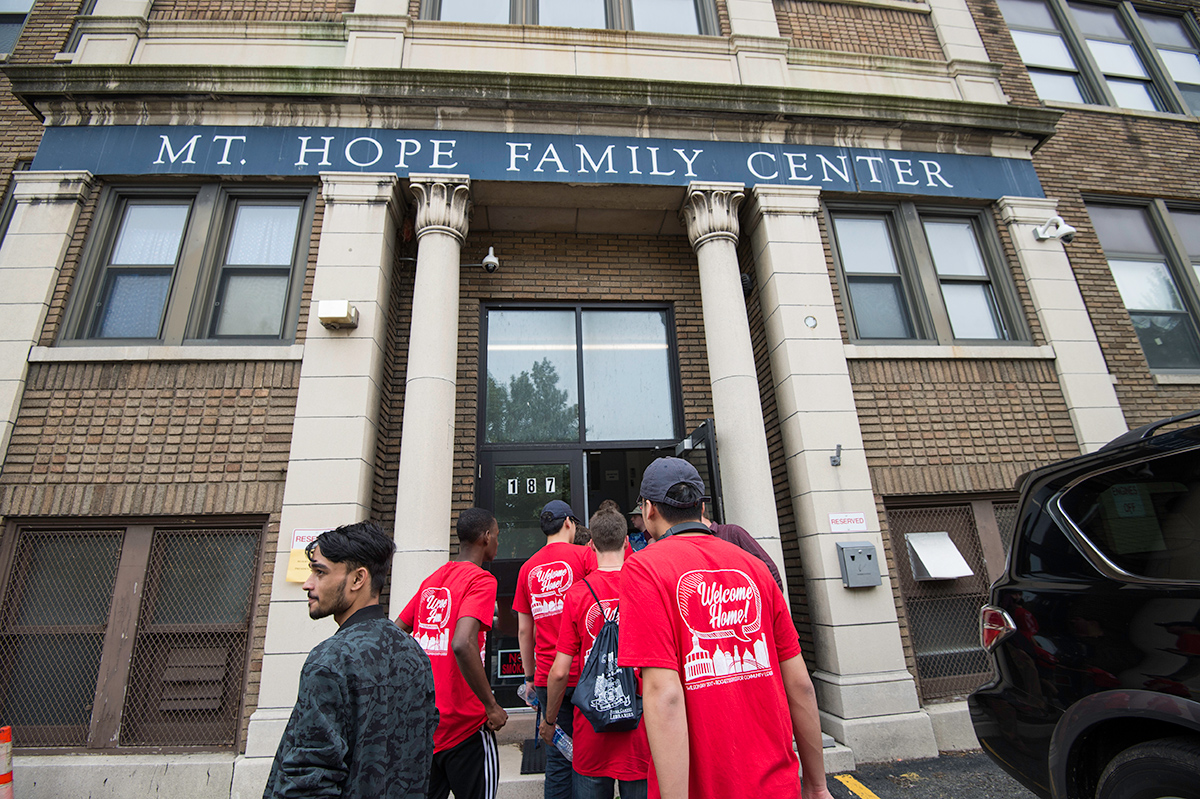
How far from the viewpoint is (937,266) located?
720 cm

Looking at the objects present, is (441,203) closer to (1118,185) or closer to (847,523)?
(847,523)

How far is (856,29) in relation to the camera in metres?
8.31

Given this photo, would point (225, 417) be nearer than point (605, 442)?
Yes

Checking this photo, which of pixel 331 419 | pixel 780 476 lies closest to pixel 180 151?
pixel 331 419

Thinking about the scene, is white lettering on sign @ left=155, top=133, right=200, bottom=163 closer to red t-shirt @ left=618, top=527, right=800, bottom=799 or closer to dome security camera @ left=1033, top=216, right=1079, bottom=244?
red t-shirt @ left=618, top=527, right=800, bottom=799

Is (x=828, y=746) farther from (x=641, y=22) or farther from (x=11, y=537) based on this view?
(x=641, y=22)

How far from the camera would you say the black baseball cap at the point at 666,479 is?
208 cm

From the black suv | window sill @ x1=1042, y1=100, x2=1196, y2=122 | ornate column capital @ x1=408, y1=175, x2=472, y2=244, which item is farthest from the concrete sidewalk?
window sill @ x1=1042, y1=100, x2=1196, y2=122

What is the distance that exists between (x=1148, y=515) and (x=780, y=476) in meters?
4.11

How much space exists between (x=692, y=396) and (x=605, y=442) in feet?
4.28

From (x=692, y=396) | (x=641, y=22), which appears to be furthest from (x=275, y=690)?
(x=641, y=22)

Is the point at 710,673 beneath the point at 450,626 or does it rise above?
beneath

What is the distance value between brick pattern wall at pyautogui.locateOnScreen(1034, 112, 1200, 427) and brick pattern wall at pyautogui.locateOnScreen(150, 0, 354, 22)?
416 inches

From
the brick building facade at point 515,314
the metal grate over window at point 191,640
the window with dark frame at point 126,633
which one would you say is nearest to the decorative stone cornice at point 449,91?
the brick building facade at point 515,314
